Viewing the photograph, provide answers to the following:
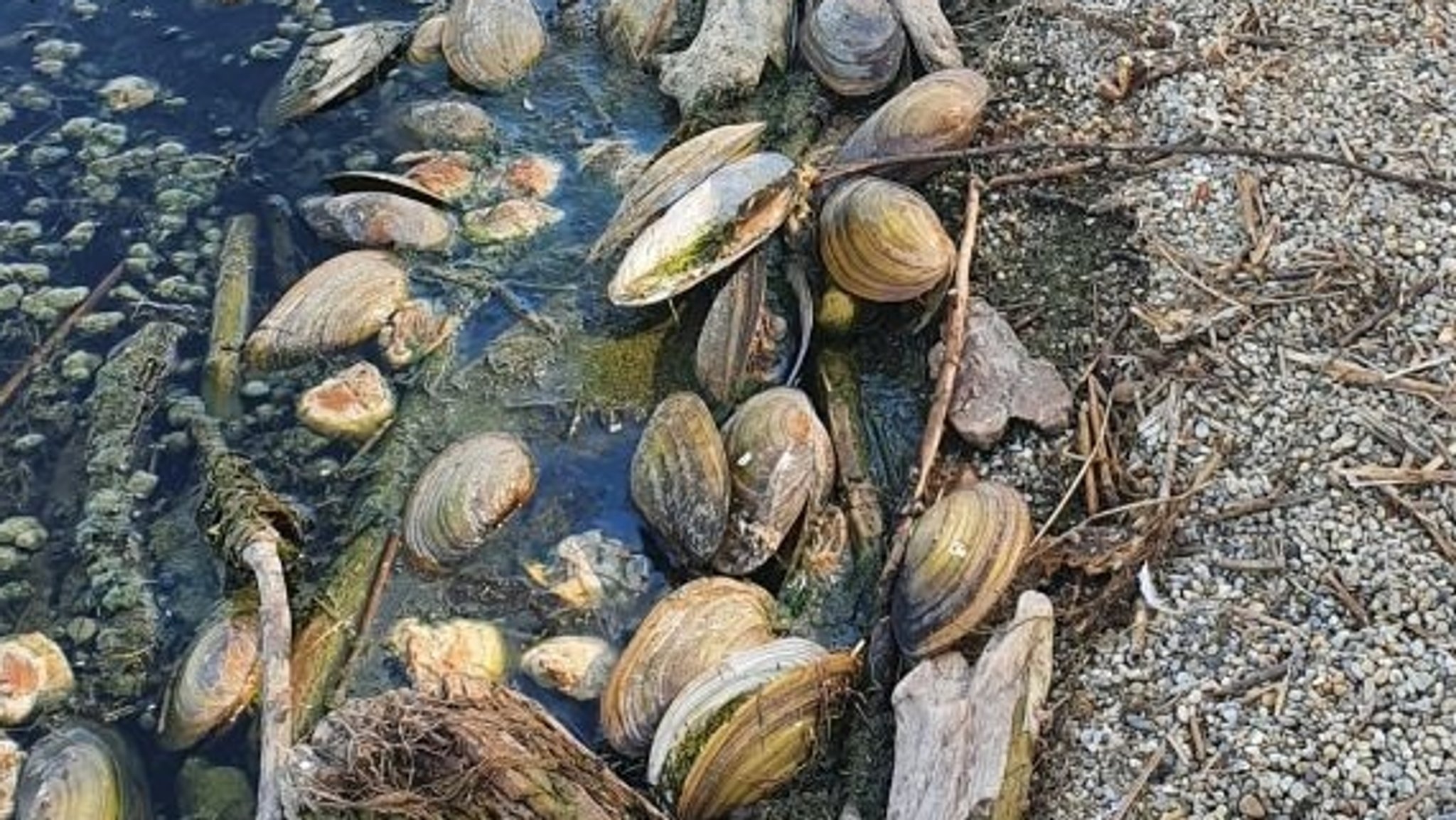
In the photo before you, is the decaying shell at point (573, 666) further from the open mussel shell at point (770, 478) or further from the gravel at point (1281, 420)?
the gravel at point (1281, 420)

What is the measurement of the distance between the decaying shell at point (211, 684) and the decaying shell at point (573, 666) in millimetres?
833

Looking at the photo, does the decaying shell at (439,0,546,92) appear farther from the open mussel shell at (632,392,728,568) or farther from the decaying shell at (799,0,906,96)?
the open mussel shell at (632,392,728,568)

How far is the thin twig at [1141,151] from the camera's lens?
4.99 metres

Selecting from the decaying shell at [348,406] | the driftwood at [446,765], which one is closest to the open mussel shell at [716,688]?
the driftwood at [446,765]

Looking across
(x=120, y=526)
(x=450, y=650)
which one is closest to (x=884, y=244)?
(x=450, y=650)

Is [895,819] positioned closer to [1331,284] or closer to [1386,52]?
[1331,284]

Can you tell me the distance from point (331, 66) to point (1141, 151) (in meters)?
3.58

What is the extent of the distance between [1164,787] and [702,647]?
4.41ft

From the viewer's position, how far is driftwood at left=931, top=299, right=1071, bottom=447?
4785 millimetres

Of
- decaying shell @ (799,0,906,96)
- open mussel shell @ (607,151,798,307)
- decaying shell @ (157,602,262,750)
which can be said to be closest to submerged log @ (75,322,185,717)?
decaying shell @ (157,602,262,750)

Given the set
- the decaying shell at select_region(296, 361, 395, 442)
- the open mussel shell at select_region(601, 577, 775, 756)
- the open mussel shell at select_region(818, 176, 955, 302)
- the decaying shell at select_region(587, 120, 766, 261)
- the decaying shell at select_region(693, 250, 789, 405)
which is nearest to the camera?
the open mussel shell at select_region(601, 577, 775, 756)

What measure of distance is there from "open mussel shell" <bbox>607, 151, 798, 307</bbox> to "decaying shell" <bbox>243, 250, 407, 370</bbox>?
935 millimetres

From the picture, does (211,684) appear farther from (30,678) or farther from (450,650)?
(450,650)

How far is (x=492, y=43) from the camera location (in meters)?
6.78
